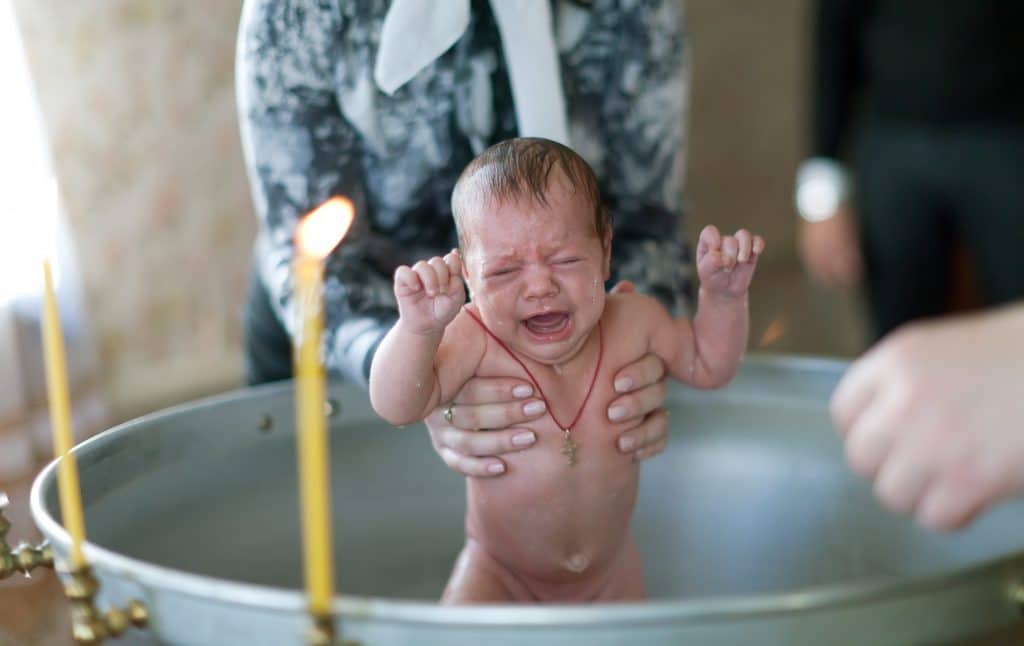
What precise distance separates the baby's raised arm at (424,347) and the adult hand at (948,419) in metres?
0.21

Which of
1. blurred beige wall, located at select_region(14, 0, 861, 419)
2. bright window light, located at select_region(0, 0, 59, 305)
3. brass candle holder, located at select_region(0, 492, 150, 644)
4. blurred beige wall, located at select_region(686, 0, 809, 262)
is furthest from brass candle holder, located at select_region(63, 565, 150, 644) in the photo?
blurred beige wall, located at select_region(686, 0, 809, 262)

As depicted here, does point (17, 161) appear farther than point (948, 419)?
Yes

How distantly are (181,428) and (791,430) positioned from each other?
1.34 ft

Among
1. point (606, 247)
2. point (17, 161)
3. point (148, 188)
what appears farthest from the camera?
point (148, 188)

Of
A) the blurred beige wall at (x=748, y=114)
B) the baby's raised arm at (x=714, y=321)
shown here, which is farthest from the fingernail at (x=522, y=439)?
the blurred beige wall at (x=748, y=114)

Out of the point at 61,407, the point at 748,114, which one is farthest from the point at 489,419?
the point at 748,114

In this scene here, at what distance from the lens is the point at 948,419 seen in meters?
0.40

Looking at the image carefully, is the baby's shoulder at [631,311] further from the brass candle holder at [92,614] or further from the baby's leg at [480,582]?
the brass candle holder at [92,614]

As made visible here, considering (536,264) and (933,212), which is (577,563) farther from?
(933,212)

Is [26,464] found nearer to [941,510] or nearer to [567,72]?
[567,72]

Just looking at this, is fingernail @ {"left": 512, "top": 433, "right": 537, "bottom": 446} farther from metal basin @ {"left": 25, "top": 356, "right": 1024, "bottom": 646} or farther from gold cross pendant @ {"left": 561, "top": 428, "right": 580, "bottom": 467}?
metal basin @ {"left": 25, "top": 356, "right": 1024, "bottom": 646}

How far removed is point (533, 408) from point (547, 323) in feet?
0.18

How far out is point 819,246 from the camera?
182 centimetres

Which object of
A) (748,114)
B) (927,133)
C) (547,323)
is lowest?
(748,114)
